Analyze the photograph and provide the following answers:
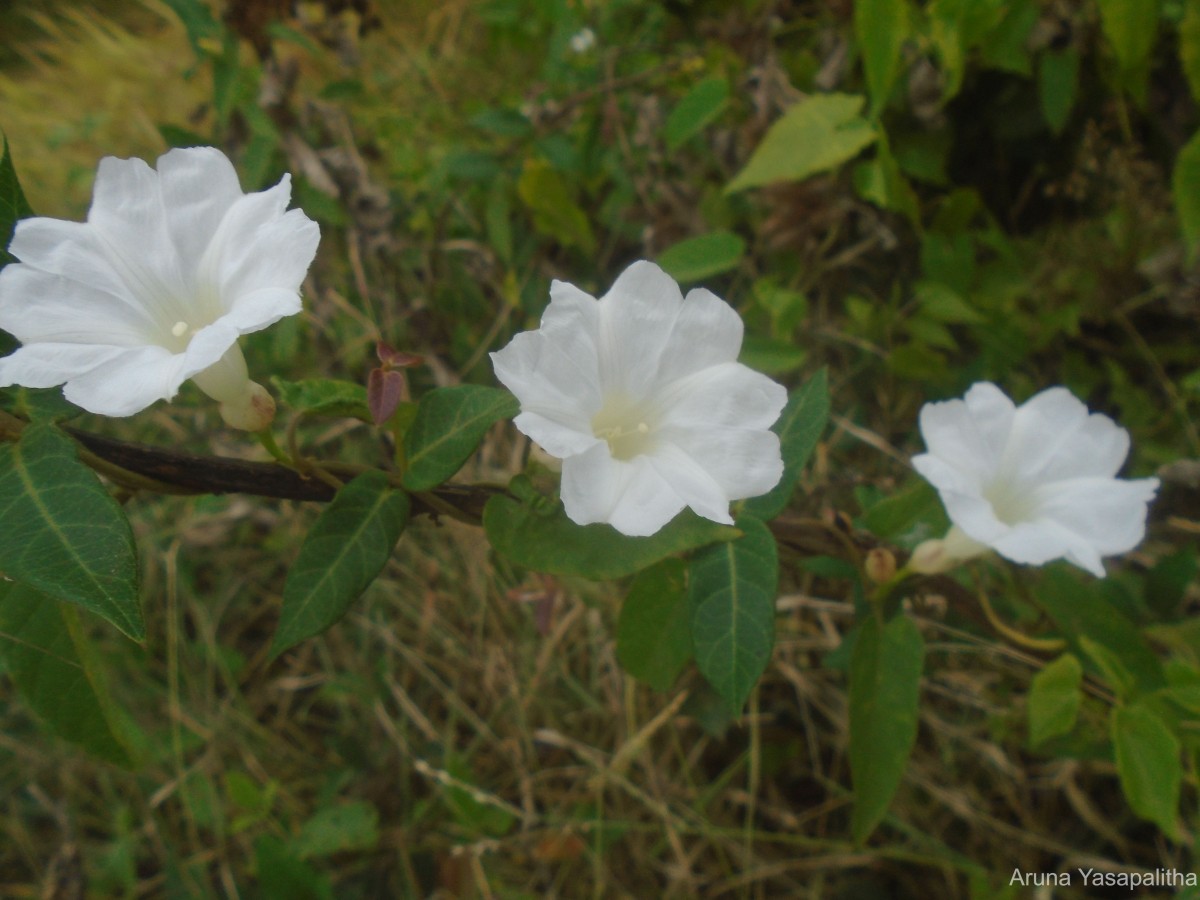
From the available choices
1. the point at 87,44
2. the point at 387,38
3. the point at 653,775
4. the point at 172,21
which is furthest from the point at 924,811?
the point at 87,44

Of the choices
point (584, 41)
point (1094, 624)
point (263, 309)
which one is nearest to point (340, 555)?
point (263, 309)

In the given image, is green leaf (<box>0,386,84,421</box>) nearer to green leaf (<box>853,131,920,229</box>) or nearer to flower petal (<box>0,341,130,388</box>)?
flower petal (<box>0,341,130,388</box>)

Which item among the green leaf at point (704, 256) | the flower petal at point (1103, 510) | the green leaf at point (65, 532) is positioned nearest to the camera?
the green leaf at point (65, 532)

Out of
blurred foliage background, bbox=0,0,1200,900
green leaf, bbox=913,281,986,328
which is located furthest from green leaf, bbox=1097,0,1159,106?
green leaf, bbox=913,281,986,328

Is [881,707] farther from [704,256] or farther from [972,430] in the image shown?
[704,256]

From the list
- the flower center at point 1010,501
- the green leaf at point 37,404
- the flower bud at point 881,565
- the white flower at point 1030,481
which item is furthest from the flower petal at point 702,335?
the green leaf at point 37,404

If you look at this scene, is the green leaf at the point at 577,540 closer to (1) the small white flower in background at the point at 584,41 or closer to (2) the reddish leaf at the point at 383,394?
(2) the reddish leaf at the point at 383,394
